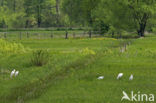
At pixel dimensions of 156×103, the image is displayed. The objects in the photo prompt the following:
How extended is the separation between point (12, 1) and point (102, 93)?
9391cm

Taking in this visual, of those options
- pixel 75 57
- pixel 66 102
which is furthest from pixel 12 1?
pixel 66 102

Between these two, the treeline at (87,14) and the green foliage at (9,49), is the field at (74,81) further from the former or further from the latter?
the treeline at (87,14)

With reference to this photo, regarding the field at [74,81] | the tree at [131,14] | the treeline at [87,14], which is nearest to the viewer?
the field at [74,81]

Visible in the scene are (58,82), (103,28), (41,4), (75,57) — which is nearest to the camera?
(58,82)

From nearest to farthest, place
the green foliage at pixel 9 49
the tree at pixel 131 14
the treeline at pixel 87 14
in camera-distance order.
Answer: the green foliage at pixel 9 49 < the tree at pixel 131 14 < the treeline at pixel 87 14

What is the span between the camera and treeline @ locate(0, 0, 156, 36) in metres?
61.7

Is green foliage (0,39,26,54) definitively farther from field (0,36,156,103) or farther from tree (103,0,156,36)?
tree (103,0,156,36)

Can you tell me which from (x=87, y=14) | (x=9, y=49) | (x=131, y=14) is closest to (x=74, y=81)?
(x=9, y=49)

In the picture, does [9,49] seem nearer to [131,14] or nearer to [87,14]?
[131,14]

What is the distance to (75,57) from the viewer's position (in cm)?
2941

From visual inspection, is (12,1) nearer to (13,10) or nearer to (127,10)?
(13,10)

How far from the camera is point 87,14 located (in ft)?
271

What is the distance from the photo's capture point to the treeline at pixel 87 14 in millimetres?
61666

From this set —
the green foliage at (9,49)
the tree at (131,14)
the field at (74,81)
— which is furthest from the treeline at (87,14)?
the field at (74,81)
